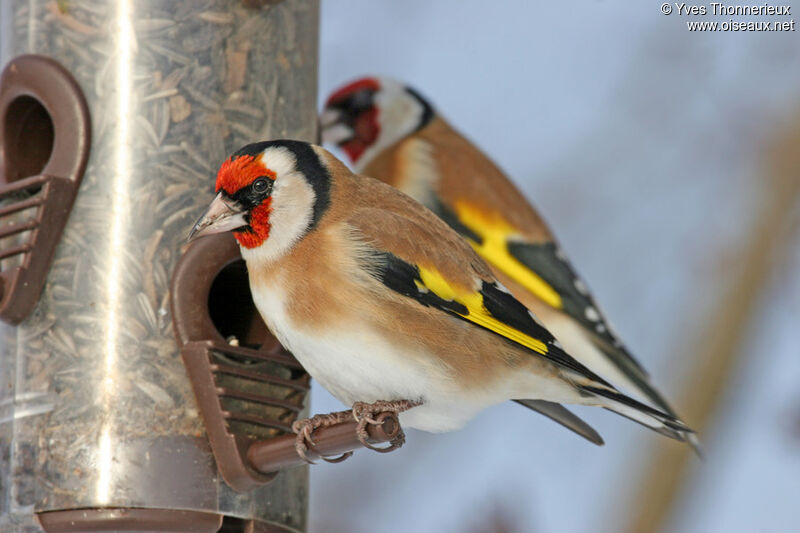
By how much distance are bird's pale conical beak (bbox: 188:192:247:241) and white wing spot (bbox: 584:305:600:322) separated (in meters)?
2.44

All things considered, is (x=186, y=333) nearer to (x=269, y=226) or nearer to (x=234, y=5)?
(x=269, y=226)

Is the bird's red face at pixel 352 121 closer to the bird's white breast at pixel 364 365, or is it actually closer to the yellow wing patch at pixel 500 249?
the yellow wing patch at pixel 500 249

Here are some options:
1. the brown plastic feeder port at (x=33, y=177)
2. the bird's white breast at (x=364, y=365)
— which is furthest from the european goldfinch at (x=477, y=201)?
the brown plastic feeder port at (x=33, y=177)

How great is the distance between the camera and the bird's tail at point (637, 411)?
15.9 ft

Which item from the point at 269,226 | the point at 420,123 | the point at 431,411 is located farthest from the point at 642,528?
the point at 269,226

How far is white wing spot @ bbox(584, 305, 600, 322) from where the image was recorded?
22.2 feet

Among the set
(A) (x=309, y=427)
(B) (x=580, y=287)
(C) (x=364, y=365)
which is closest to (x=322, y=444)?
(A) (x=309, y=427)

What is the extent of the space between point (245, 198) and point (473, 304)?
94 centimetres

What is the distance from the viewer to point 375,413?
15.2 ft

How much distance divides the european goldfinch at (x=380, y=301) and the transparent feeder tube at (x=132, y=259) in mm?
483

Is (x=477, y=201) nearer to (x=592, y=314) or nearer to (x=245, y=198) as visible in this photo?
(x=592, y=314)

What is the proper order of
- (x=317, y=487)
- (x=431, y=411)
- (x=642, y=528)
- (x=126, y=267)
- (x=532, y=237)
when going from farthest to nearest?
(x=317, y=487) → (x=642, y=528) → (x=532, y=237) → (x=126, y=267) → (x=431, y=411)

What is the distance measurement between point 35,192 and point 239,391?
1180mm

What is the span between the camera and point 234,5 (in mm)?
5562
